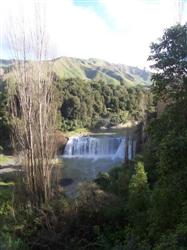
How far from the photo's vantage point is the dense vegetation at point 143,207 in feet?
18.0

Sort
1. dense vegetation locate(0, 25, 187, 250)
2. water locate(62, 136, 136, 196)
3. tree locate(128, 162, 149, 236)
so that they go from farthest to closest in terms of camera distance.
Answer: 1. water locate(62, 136, 136, 196)
2. tree locate(128, 162, 149, 236)
3. dense vegetation locate(0, 25, 187, 250)

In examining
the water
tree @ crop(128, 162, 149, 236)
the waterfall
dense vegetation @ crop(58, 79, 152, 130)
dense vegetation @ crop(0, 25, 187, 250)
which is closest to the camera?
dense vegetation @ crop(0, 25, 187, 250)

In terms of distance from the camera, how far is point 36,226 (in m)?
10.0

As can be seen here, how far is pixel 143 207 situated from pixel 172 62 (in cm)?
515

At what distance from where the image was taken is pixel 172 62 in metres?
5.71

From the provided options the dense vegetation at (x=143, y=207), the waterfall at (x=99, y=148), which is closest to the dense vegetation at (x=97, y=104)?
the waterfall at (x=99, y=148)

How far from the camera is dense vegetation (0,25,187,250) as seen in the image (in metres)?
5.48

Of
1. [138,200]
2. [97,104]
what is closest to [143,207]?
[138,200]

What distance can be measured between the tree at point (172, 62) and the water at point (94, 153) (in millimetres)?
17917

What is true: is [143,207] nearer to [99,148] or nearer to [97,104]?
[99,148]

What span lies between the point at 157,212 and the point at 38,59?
568 centimetres

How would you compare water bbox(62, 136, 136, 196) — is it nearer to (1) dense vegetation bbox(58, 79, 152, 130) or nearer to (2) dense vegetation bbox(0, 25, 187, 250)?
(1) dense vegetation bbox(58, 79, 152, 130)

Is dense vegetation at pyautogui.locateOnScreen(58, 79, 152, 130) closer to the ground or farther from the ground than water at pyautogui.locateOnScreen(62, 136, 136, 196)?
farther from the ground

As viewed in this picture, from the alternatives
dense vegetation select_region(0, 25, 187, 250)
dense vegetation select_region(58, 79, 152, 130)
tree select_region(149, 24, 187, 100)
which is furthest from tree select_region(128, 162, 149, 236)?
dense vegetation select_region(58, 79, 152, 130)
